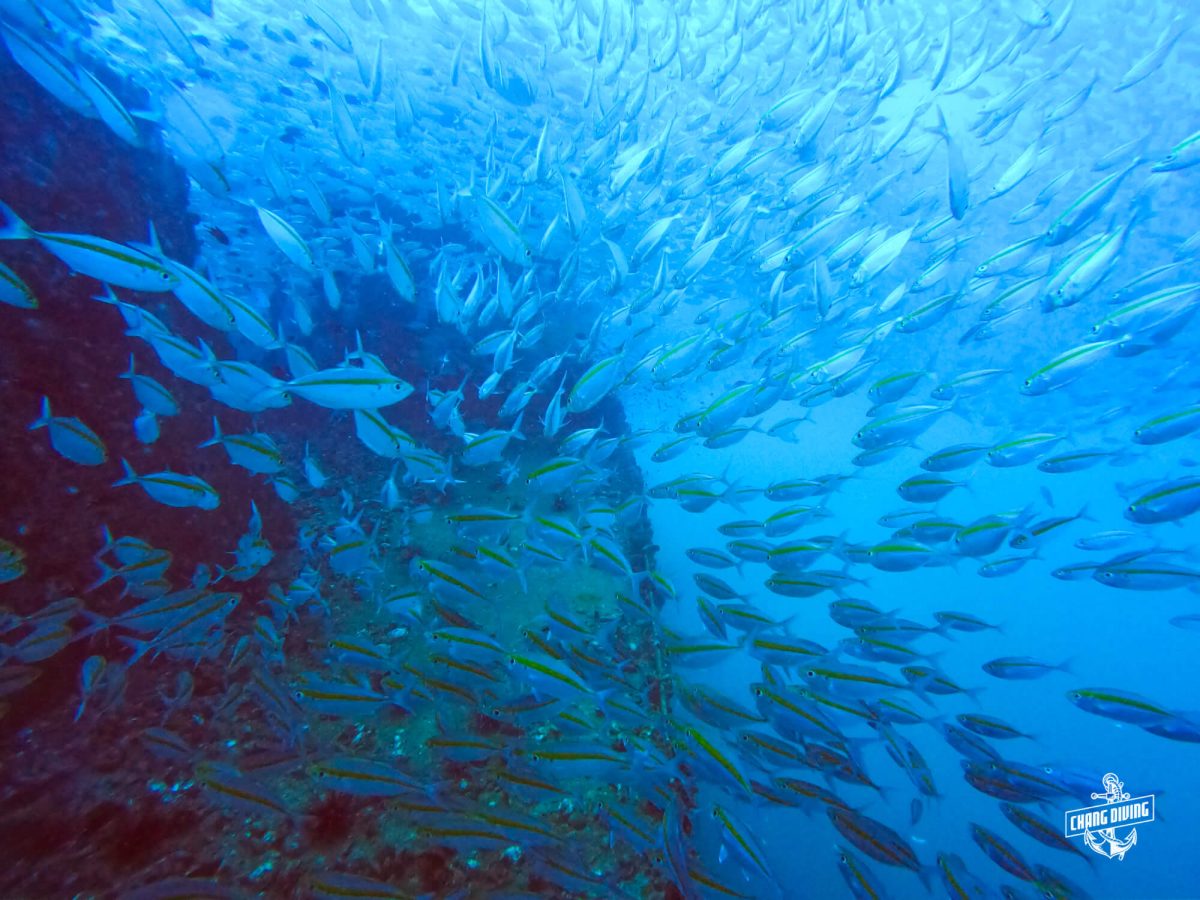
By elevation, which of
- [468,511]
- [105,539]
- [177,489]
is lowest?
[105,539]

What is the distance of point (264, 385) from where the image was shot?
407 centimetres

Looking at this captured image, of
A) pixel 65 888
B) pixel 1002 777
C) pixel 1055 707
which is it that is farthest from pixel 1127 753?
pixel 65 888

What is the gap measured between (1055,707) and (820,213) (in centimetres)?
1922

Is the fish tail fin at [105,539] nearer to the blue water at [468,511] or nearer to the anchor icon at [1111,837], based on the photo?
the blue water at [468,511]

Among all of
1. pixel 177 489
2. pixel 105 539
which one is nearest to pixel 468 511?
pixel 177 489

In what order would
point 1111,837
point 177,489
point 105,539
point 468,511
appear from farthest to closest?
point 1111,837 → point 105,539 → point 468,511 → point 177,489

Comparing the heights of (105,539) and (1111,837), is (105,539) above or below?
above

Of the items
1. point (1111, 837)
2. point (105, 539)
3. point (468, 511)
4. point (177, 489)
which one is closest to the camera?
point (177, 489)

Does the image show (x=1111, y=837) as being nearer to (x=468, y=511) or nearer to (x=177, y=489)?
(x=468, y=511)

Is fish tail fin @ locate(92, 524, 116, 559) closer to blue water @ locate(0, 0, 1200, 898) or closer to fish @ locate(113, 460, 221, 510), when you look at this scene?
blue water @ locate(0, 0, 1200, 898)

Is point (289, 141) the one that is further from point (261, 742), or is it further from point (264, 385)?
point (261, 742)

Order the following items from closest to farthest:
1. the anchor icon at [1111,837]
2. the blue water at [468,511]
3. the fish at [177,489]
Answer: the blue water at [468,511], the fish at [177,489], the anchor icon at [1111,837]

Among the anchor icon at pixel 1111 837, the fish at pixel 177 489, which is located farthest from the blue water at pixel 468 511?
the anchor icon at pixel 1111 837

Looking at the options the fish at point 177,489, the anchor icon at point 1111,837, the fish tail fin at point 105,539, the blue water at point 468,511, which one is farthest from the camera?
the anchor icon at point 1111,837
